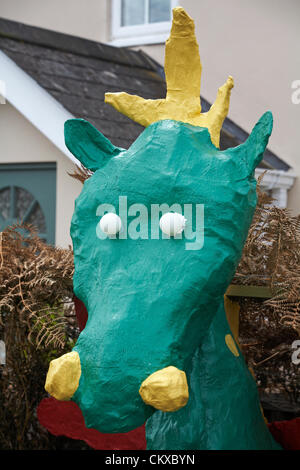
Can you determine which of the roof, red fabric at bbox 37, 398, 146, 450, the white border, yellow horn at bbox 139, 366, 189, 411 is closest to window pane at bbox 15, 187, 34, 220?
the white border

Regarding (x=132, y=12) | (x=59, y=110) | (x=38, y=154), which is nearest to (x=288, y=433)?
(x=59, y=110)

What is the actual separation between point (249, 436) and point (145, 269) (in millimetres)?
606

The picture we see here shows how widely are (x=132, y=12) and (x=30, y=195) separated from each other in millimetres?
2170

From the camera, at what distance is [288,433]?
1.97 meters

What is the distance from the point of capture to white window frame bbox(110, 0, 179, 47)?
5.43m

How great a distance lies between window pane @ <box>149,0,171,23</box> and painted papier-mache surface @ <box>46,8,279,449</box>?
159 inches

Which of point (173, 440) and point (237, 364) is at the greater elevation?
point (237, 364)

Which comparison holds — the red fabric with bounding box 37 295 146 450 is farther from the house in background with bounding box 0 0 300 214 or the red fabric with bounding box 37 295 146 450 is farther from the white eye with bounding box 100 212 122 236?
the house in background with bounding box 0 0 300 214

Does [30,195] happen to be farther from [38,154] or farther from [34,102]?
[34,102]

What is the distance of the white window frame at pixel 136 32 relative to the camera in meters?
5.43

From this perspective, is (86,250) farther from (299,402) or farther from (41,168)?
(41,168)

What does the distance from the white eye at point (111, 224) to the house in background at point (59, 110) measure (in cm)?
225

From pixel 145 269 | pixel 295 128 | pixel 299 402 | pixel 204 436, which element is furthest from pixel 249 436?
pixel 295 128

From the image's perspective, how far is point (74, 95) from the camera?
4.04 m
